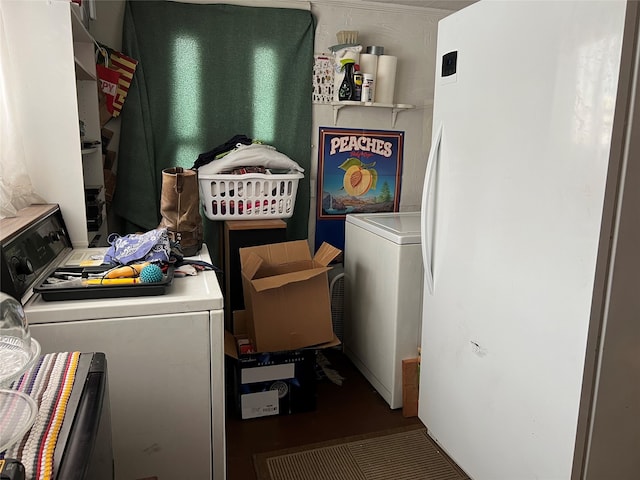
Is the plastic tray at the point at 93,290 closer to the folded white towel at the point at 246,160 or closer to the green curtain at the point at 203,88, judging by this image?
the folded white towel at the point at 246,160

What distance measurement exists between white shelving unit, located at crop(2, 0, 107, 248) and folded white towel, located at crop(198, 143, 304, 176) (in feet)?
2.56

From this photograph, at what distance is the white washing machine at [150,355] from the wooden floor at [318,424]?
0.60 meters

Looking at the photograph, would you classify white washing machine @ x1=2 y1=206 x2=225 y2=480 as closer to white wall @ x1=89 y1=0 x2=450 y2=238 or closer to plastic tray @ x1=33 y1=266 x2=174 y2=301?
plastic tray @ x1=33 y1=266 x2=174 y2=301

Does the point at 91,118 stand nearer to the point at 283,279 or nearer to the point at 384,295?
the point at 283,279

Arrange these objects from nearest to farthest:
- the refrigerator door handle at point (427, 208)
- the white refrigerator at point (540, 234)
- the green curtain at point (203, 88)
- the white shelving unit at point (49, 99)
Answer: the white refrigerator at point (540, 234), the white shelving unit at point (49, 99), the refrigerator door handle at point (427, 208), the green curtain at point (203, 88)

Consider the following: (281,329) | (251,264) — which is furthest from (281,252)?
(281,329)

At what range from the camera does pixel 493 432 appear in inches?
68.6

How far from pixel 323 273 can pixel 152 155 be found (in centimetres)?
118

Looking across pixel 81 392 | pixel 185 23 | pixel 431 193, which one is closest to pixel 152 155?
pixel 185 23

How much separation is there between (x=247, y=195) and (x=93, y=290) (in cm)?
130

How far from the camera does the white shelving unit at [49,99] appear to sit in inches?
67.7

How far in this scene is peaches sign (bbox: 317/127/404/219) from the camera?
10.1ft

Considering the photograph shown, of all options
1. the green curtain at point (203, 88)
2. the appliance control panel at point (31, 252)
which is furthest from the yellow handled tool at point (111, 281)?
the green curtain at point (203, 88)

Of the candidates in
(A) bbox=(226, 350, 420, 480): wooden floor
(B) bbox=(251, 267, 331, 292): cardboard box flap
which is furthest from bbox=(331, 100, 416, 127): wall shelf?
(A) bbox=(226, 350, 420, 480): wooden floor
